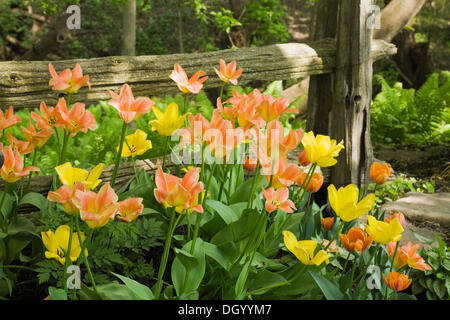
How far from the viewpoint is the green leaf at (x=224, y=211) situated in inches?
65.2

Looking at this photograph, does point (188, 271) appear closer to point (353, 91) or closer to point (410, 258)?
point (410, 258)

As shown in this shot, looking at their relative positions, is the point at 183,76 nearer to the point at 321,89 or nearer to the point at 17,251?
the point at 17,251

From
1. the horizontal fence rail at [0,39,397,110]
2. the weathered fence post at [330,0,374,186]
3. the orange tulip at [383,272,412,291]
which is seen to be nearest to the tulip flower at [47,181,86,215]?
the orange tulip at [383,272,412,291]

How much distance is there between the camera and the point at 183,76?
5.49 feet

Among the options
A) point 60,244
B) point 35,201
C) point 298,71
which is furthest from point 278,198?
point 298,71

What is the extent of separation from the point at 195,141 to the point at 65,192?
0.47m

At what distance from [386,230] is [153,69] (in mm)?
1423

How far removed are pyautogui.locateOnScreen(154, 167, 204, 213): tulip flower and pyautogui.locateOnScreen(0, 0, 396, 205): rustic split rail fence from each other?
3.85 feet

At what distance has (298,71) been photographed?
2781mm

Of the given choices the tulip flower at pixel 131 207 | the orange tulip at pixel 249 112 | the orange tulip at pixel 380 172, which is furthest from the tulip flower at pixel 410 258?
the tulip flower at pixel 131 207

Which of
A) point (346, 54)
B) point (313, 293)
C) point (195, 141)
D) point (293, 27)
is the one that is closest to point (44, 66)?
point (195, 141)

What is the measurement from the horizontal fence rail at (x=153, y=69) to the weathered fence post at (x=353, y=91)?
4.2 inches

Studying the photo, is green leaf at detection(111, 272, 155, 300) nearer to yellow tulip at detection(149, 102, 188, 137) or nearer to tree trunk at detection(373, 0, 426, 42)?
yellow tulip at detection(149, 102, 188, 137)

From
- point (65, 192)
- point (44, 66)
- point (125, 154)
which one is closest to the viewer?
point (65, 192)
